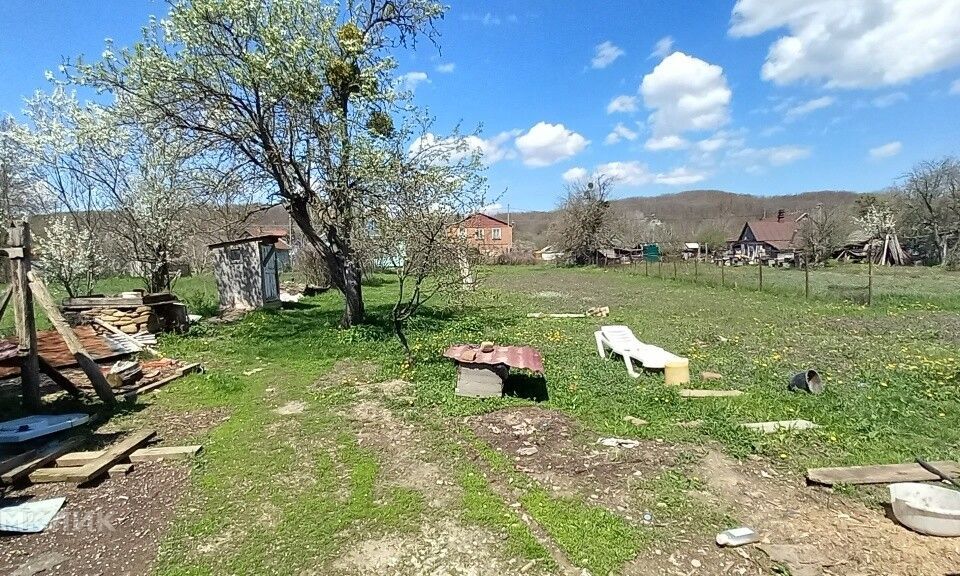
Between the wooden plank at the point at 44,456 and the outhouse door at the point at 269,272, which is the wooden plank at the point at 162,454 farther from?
the outhouse door at the point at 269,272

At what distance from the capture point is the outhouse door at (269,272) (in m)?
15.5

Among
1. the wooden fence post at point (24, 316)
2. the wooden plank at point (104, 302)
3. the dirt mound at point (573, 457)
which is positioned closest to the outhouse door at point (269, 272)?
the wooden plank at point (104, 302)

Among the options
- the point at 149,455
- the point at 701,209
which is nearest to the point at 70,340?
the point at 149,455

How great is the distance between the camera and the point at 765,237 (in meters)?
54.8

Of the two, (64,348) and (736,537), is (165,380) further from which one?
(736,537)

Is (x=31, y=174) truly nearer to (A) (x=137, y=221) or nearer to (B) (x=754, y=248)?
(A) (x=137, y=221)

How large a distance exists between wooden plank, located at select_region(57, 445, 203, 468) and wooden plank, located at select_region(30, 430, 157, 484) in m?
0.07

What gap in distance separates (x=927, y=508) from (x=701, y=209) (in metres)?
91.5

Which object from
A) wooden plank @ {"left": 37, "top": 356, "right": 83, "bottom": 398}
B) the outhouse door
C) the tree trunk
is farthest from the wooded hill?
wooden plank @ {"left": 37, "top": 356, "right": 83, "bottom": 398}

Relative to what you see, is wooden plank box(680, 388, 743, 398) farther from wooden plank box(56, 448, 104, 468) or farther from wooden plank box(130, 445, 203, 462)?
wooden plank box(56, 448, 104, 468)

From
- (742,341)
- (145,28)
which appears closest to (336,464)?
(742,341)

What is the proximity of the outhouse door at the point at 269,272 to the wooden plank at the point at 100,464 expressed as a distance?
11.0 m

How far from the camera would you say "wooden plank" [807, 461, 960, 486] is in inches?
151

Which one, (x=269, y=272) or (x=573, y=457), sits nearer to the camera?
(x=573, y=457)
